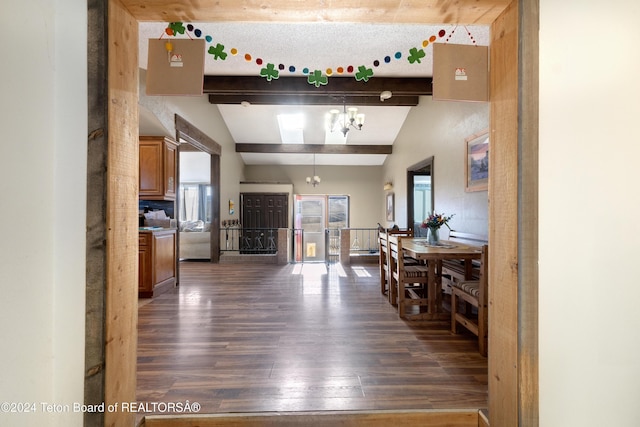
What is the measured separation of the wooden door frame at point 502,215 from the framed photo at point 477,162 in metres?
2.24

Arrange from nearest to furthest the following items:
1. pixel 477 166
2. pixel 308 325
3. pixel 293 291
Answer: pixel 308 325 < pixel 477 166 < pixel 293 291

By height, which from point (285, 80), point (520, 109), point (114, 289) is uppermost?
point (285, 80)

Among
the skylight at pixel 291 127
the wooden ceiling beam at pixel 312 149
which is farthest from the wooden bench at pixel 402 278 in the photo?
the wooden ceiling beam at pixel 312 149

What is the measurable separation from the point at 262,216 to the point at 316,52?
5.84m

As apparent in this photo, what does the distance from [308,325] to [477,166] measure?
8.82 feet

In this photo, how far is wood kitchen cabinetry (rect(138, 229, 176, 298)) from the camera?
3502mm

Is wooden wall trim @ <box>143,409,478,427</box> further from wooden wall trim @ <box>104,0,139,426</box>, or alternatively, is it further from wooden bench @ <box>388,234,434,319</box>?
wooden bench @ <box>388,234,434,319</box>

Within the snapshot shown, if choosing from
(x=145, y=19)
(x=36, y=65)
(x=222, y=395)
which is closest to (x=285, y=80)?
(x=145, y=19)

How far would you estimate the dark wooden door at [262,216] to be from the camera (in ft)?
27.7

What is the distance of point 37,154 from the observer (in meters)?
0.88

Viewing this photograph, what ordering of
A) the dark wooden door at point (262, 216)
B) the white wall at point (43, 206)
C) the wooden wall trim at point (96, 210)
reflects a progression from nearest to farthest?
the white wall at point (43, 206)
the wooden wall trim at point (96, 210)
the dark wooden door at point (262, 216)

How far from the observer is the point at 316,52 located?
337 centimetres

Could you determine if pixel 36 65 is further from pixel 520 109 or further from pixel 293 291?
pixel 293 291

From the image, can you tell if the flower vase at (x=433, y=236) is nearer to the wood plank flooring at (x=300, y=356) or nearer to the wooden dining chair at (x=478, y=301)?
the wooden dining chair at (x=478, y=301)
